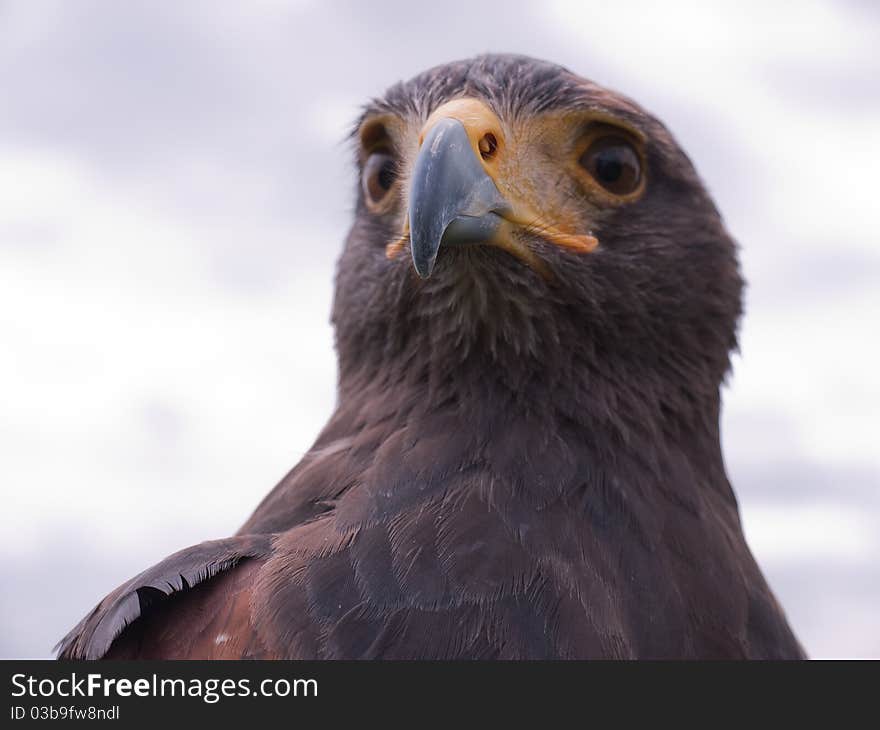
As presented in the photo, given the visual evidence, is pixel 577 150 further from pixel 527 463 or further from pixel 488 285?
pixel 527 463

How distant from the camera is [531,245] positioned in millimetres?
4133

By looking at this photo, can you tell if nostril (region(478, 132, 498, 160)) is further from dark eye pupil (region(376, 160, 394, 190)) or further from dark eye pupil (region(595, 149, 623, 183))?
dark eye pupil (region(376, 160, 394, 190))

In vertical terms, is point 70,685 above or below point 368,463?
below

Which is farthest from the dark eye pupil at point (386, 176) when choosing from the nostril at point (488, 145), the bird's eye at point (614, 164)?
the bird's eye at point (614, 164)

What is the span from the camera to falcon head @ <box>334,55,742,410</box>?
4.10 m

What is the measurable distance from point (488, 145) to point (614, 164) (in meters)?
0.55

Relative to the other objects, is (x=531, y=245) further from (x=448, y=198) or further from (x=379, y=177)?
(x=379, y=177)

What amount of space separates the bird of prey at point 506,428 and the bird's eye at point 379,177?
0.05 feet

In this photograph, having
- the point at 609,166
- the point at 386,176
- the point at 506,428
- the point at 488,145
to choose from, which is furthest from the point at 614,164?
the point at 506,428

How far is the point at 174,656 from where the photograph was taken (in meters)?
3.67

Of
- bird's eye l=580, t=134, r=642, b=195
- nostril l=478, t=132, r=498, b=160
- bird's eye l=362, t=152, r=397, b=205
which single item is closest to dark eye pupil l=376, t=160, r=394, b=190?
bird's eye l=362, t=152, r=397, b=205

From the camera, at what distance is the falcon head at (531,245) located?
410 centimetres

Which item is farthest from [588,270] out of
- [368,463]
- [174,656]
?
[174,656]

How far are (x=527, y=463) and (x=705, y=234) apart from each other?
1.20 meters
